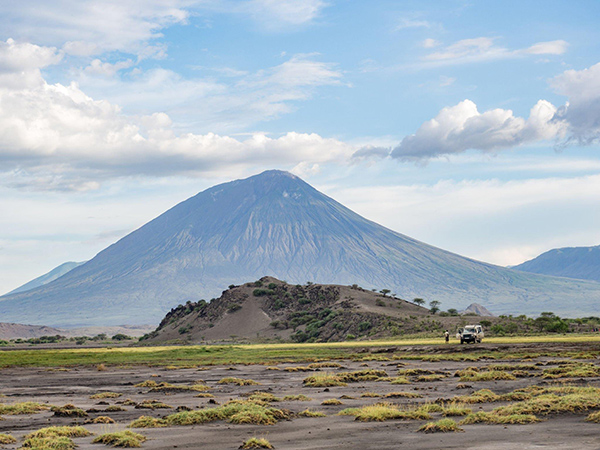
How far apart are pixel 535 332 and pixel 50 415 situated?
89886mm

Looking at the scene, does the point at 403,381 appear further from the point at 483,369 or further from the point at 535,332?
the point at 535,332

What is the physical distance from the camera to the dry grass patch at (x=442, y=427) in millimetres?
22062

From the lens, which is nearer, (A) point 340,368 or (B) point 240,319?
(A) point 340,368

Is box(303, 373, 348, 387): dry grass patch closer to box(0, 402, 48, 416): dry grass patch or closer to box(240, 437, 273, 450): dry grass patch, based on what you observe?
box(0, 402, 48, 416): dry grass patch

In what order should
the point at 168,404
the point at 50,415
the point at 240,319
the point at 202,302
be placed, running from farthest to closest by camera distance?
the point at 202,302
the point at 240,319
the point at 168,404
the point at 50,415

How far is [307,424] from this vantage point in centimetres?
2486

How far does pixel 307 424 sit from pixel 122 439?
6.54 m

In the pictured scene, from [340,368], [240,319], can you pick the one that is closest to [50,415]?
[340,368]

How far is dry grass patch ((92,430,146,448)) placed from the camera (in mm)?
20938

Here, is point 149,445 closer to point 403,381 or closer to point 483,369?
point 403,381

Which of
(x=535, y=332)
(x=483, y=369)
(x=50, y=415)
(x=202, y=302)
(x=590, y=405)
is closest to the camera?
(x=590, y=405)

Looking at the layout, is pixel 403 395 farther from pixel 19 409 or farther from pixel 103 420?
pixel 19 409

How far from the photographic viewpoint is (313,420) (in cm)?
2589

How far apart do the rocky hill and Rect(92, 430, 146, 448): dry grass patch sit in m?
93.2
